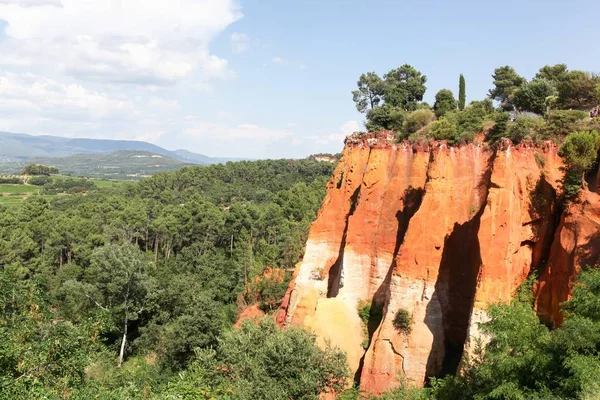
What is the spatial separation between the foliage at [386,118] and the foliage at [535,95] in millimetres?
10038

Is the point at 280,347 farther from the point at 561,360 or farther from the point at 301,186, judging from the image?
the point at 301,186

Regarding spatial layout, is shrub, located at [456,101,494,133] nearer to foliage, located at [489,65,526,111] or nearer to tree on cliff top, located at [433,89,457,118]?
tree on cliff top, located at [433,89,457,118]

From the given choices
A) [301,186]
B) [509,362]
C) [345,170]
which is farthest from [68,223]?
[509,362]

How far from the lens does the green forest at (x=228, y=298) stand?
14.9 m

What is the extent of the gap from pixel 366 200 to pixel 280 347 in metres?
11.3

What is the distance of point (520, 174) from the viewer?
65.9 feet

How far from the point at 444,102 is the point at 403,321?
27.1 m

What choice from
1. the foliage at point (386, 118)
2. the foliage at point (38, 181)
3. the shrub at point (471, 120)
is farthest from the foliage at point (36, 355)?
the foliage at point (38, 181)

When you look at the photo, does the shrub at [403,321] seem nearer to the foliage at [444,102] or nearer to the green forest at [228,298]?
the green forest at [228,298]

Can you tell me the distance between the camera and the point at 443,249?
22219 mm

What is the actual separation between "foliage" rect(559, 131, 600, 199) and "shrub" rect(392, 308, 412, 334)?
28.4 ft

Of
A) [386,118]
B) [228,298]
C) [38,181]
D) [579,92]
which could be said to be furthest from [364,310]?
[38,181]

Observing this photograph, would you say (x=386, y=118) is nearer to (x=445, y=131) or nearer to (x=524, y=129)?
(x=445, y=131)

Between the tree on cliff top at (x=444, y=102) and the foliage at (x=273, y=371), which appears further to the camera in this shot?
the tree on cliff top at (x=444, y=102)
